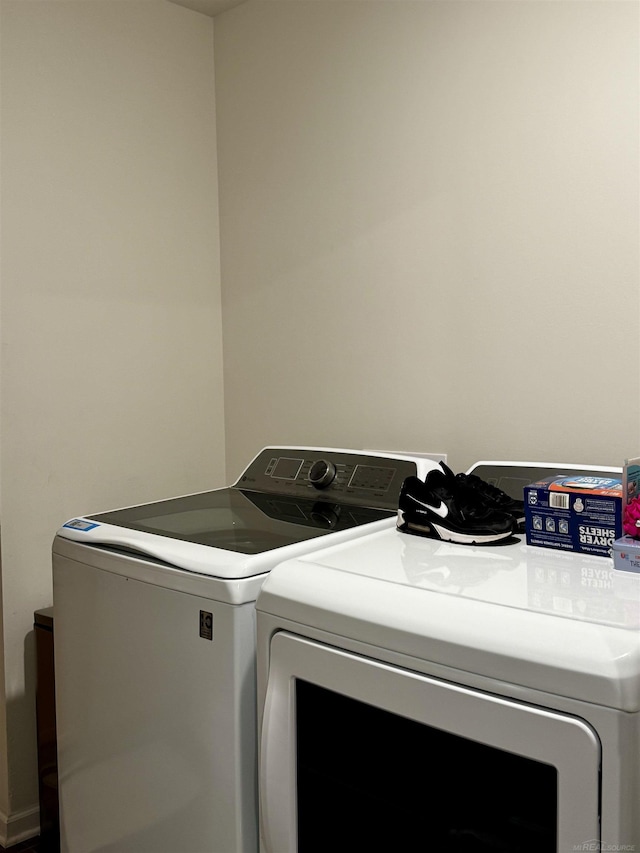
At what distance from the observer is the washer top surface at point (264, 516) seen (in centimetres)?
133

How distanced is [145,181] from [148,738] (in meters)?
1.72

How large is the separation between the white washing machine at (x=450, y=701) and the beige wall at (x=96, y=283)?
1216 millimetres

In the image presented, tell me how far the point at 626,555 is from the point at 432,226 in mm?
1119

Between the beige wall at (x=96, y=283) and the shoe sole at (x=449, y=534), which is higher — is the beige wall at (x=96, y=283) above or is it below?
above

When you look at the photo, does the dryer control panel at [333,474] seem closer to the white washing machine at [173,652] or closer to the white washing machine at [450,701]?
the white washing machine at [173,652]

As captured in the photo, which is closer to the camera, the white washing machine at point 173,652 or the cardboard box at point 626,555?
the cardboard box at point 626,555

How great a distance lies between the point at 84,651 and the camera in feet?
5.07

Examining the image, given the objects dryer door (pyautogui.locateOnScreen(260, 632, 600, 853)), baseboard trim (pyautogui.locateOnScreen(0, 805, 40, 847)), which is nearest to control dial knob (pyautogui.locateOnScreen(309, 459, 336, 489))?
dryer door (pyautogui.locateOnScreen(260, 632, 600, 853))

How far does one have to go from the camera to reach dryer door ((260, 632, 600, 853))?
849 mm

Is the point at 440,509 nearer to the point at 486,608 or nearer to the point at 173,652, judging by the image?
the point at 486,608

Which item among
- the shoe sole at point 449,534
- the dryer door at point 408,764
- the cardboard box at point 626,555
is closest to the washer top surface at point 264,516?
the shoe sole at point 449,534

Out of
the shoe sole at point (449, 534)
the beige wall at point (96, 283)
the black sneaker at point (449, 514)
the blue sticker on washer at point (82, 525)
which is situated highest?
the beige wall at point (96, 283)

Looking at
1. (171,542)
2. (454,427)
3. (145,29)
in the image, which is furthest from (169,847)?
(145,29)

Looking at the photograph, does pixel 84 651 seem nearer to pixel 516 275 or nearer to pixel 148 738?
pixel 148 738
